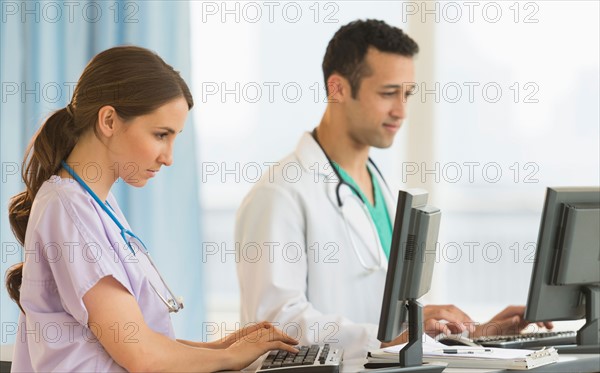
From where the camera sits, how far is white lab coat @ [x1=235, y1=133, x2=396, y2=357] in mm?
2072

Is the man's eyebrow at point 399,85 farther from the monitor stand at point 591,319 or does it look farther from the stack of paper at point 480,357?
the stack of paper at point 480,357

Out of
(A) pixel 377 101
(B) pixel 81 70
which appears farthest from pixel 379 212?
(B) pixel 81 70

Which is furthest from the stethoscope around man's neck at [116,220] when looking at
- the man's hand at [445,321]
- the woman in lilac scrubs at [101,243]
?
the man's hand at [445,321]

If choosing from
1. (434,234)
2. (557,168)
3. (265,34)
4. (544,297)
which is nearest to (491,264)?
(557,168)

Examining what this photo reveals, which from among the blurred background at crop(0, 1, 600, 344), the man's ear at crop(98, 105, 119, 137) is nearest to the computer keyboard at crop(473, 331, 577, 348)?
the man's ear at crop(98, 105, 119, 137)

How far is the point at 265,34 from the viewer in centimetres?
330

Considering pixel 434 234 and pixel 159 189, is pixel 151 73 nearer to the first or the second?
pixel 434 234

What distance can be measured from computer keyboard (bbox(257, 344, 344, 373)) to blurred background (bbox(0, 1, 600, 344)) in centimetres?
154

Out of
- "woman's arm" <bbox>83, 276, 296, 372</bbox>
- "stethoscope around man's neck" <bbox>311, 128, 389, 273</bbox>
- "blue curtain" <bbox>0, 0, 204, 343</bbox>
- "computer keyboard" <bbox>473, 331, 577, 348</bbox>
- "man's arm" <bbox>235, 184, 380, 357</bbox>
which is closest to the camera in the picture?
"woman's arm" <bbox>83, 276, 296, 372</bbox>

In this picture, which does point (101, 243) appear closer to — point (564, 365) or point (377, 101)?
point (564, 365)

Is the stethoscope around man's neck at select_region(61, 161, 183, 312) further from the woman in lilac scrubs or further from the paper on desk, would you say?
the paper on desk

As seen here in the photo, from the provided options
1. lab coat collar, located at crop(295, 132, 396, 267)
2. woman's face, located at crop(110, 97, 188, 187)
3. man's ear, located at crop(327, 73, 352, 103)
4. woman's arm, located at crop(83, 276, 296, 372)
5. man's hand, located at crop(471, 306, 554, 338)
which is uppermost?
man's ear, located at crop(327, 73, 352, 103)

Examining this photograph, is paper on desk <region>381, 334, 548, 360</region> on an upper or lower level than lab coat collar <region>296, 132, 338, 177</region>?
lower

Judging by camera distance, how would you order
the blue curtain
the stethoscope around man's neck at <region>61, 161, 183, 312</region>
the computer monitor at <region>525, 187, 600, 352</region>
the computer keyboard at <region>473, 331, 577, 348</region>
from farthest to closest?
1. the blue curtain
2. the computer keyboard at <region>473, 331, 577, 348</region>
3. the computer monitor at <region>525, 187, 600, 352</region>
4. the stethoscope around man's neck at <region>61, 161, 183, 312</region>
